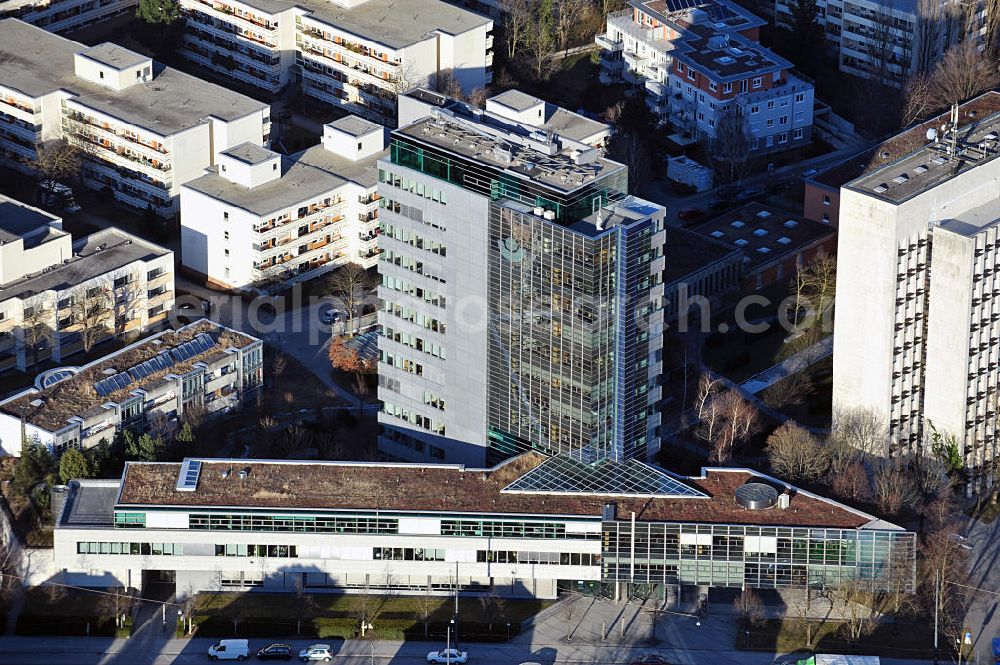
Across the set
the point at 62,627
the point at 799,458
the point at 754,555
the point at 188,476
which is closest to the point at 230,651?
the point at 62,627

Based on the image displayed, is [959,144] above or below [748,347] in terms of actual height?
above

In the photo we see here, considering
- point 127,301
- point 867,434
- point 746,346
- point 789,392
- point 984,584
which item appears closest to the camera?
point 984,584

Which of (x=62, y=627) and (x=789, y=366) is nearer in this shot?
(x=62, y=627)

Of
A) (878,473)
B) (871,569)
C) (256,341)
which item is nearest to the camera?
(871,569)

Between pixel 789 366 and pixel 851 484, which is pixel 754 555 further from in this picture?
pixel 789 366

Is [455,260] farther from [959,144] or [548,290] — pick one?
[959,144]

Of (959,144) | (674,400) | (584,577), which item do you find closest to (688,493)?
(584,577)
